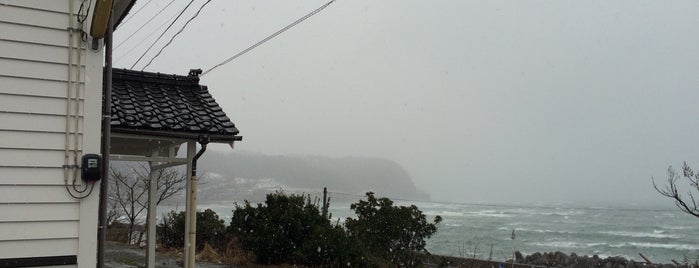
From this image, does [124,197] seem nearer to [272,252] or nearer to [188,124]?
[272,252]

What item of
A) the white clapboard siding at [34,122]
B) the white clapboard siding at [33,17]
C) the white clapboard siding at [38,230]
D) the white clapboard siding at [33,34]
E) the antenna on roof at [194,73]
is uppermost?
the antenna on roof at [194,73]

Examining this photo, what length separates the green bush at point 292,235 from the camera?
9906 mm

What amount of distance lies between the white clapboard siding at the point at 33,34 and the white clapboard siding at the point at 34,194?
940 mm

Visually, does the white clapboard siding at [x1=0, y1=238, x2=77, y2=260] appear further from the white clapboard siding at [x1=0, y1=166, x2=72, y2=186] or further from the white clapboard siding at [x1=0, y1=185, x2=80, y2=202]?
the white clapboard siding at [x1=0, y1=166, x2=72, y2=186]

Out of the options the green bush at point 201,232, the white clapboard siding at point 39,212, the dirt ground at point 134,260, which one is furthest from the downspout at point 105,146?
the green bush at point 201,232

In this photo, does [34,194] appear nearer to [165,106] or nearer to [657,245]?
[165,106]

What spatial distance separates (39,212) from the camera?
334 cm

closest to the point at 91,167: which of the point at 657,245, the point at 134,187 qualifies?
the point at 134,187

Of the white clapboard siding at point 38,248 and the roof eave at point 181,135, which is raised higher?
the roof eave at point 181,135

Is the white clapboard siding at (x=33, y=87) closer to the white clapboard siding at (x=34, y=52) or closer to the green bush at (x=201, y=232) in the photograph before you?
the white clapboard siding at (x=34, y=52)

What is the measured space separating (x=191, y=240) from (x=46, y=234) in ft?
9.36

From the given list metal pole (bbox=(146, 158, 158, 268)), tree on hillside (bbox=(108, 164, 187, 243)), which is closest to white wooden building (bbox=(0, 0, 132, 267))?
metal pole (bbox=(146, 158, 158, 268))

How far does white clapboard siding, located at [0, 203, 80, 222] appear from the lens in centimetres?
327

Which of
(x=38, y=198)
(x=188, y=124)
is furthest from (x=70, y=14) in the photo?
(x=188, y=124)
